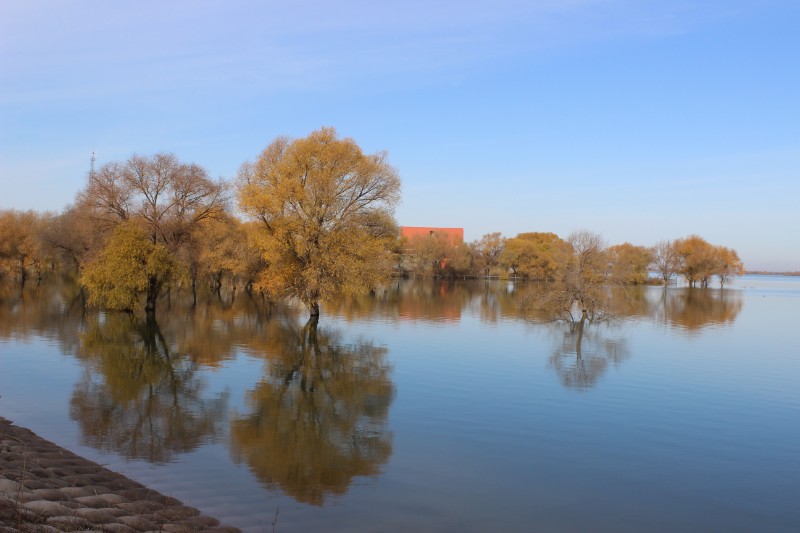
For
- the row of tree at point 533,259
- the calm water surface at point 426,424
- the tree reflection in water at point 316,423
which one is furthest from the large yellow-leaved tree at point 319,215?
the row of tree at point 533,259

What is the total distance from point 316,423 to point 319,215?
69.2 feet

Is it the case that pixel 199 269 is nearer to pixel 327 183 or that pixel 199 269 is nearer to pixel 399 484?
pixel 327 183

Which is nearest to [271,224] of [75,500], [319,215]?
[319,215]

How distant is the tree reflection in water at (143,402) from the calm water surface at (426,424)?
2.8 inches

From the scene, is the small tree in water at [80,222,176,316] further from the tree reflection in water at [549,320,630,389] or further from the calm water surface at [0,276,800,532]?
the tree reflection in water at [549,320,630,389]

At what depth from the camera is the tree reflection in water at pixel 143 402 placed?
1168cm

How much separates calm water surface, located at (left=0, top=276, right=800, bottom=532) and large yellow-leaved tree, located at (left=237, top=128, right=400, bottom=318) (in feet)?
18.8

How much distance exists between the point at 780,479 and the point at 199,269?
48682mm

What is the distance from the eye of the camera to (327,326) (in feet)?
107

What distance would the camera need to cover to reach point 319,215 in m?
33.7

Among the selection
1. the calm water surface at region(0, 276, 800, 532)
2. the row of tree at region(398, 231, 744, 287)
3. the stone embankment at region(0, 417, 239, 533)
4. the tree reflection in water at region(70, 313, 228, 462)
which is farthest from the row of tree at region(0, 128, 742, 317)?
the row of tree at region(398, 231, 744, 287)

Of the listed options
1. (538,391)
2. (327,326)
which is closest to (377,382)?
(538,391)

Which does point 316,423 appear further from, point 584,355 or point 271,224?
point 271,224

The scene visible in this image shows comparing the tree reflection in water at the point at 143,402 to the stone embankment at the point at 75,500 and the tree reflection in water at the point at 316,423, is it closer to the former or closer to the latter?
the tree reflection in water at the point at 316,423
